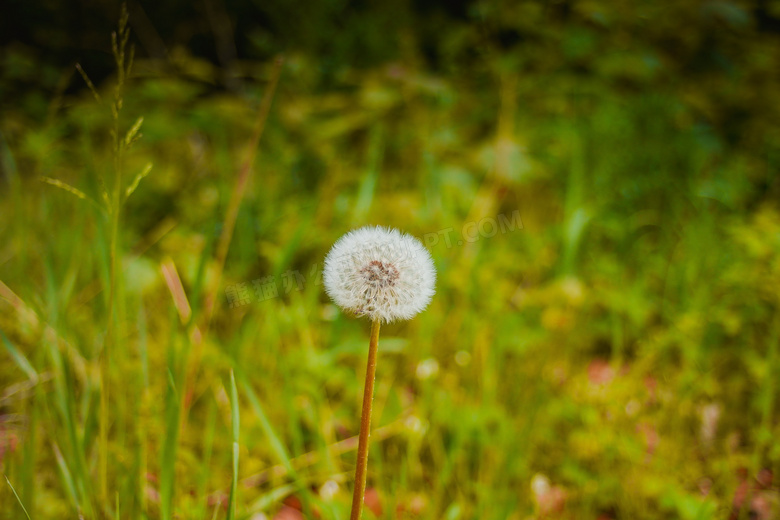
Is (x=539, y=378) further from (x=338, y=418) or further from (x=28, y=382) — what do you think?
(x=28, y=382)

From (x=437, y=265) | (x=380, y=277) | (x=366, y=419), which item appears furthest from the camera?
(x=437, y=265)

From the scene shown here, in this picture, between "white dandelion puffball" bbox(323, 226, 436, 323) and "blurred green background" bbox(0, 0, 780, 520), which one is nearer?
"white dandelion puffball" bbox(323, 226, 436, 323)

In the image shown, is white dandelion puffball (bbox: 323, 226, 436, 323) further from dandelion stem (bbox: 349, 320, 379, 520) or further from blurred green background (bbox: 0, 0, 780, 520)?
blurred green background (bbox: 0, 0, 780, 520)

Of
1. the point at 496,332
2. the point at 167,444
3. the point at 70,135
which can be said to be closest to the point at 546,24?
the point at 496,332

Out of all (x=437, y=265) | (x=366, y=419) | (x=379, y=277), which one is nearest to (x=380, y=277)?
(x=379, y=277)

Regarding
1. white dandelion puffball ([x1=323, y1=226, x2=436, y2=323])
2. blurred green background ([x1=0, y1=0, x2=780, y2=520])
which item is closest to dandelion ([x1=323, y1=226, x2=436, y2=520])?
white dandelion puffball ([x1=323, y1=226, x2=436, y2=323])

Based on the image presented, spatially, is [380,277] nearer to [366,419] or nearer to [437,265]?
[366,419]

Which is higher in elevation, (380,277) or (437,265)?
(380,277)
